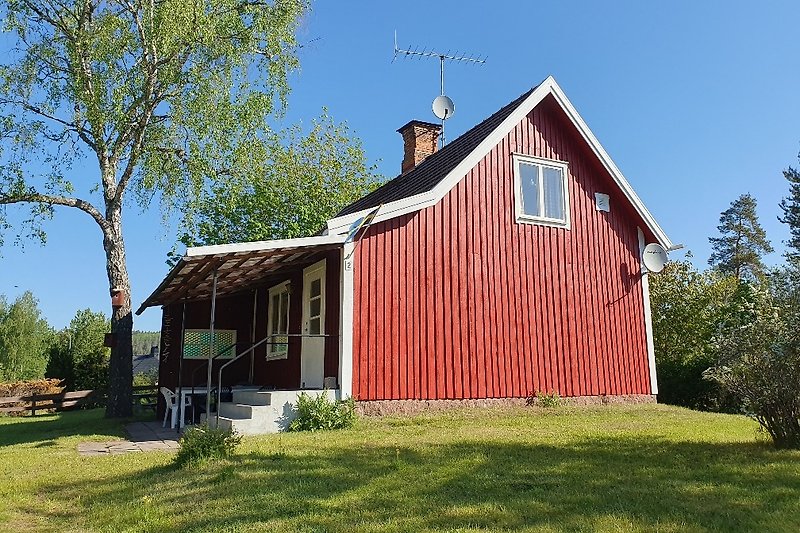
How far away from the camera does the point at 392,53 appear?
1608 cm

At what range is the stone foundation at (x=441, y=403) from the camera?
1069 centimetres

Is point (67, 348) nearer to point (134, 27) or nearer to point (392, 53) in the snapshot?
point (134, 27)

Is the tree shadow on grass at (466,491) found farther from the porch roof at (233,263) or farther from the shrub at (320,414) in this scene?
the porch roof at (233,263)

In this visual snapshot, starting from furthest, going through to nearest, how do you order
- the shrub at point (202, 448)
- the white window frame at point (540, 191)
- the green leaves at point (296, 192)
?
1. the green leaves at point (296, 192)
2. the white window frame at point (540, 191)
3. the shrub at point (202, 448)

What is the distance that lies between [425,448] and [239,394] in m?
5.71

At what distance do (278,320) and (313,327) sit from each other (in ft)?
8.66

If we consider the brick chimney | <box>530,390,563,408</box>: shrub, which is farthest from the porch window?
<box>530,390,563,408</box>: shrub

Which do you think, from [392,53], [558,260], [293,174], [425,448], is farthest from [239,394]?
[293,174]

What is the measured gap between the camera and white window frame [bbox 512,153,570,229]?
12.8 m

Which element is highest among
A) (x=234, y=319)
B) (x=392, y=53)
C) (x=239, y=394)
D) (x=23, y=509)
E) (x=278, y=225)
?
(x=392, y=53)

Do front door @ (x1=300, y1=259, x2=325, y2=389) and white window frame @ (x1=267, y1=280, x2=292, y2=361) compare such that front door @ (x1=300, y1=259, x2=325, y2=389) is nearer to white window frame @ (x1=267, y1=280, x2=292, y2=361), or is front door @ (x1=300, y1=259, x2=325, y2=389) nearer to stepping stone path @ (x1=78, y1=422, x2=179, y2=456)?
white window frame @ (x1=267, y1=280, x2=292, y2=361)

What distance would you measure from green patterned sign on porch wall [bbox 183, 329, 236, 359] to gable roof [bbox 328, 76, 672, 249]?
5.12 m

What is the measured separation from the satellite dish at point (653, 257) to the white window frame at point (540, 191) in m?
1.97

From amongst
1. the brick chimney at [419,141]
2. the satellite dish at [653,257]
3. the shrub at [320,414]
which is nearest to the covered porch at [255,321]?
the shrub at [320,414]
